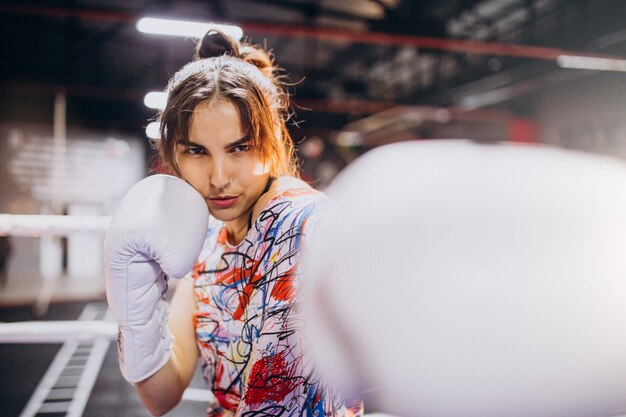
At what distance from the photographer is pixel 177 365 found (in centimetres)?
82

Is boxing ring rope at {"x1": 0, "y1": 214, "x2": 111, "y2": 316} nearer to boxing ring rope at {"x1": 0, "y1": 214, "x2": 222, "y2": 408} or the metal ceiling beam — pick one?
boxing ring rope at {"x1": 0, "y1": 214, "x2": 222, "y2": 408}

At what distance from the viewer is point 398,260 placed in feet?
0.89

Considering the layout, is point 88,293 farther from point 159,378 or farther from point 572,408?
point 572,408

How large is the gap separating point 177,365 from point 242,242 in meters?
0.25

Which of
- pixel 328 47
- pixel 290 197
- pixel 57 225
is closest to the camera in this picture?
pixel 290 197

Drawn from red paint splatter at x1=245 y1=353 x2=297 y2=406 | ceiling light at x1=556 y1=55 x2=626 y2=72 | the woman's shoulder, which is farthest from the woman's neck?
ceiling light at x1=556 y1=55 x2=626 y2=72

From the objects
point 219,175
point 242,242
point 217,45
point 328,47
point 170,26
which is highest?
point 328,47

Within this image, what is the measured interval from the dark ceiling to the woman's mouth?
2.92 metres

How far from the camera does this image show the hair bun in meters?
0.86

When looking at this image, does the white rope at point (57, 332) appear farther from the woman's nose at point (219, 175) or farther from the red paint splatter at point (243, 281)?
the woman's nose at point (219, 175)

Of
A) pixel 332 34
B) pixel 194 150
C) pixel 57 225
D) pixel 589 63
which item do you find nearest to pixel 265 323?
pixel 194 150

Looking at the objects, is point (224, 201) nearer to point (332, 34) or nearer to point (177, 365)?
point (177, 365)

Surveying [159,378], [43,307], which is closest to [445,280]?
[159,378]

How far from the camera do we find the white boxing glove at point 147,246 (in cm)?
61
